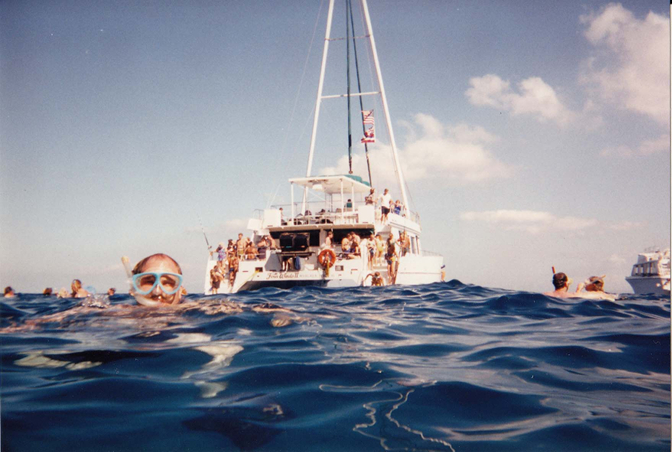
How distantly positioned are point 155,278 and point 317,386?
2.32 metres

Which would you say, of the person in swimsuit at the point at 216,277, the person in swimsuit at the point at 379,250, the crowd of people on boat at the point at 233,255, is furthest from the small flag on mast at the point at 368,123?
the person in swimsuit at the point at 216,277

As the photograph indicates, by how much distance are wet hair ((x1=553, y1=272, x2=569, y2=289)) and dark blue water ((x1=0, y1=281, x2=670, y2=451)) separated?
139 inches

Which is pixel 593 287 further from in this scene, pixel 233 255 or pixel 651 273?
pixel 651 273

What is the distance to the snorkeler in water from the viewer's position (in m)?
4.02

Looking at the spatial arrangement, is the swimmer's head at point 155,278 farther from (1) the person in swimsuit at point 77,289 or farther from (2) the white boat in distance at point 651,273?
(2) the white boat in distance at point 651,273

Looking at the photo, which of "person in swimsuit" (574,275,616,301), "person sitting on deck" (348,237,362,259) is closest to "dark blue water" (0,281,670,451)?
"person in swimsuit" (574,275,616,301)

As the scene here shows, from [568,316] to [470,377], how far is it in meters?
3.73

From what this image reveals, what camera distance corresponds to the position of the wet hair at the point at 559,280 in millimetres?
7949

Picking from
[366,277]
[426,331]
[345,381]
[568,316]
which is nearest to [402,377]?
[345,381]

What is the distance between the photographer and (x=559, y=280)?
7977mm

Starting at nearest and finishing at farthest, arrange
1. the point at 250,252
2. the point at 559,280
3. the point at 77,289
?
the point at 559,280, the point at 77,289, the point at 250,252

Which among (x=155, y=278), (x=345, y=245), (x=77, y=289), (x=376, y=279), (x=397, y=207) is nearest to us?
(x=155, y=278)

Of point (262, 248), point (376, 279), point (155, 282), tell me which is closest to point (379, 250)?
point (376, 279)

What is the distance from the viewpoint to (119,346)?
320 centimetres
